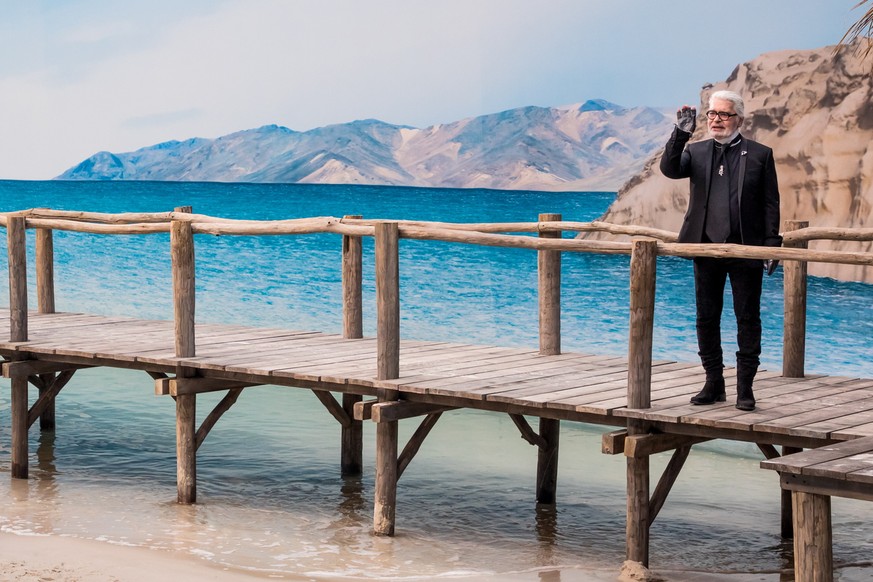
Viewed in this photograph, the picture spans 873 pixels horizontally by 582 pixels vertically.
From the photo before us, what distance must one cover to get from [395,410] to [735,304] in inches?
91.5

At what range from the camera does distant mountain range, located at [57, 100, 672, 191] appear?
4252 inches

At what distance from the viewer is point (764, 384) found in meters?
7.91

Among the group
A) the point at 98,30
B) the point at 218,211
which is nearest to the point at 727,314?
the point at 218,211

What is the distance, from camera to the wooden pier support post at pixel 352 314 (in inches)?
394

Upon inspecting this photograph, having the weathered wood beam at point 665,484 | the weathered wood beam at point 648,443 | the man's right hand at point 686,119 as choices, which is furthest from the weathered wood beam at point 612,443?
the man's right hand at point 686,119

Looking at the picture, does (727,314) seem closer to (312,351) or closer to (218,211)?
(312,351)

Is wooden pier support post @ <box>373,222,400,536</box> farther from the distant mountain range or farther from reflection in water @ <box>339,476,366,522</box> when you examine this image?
the distant mountain range

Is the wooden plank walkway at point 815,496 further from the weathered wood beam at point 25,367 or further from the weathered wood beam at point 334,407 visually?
the weathered wood beam at point 25,367


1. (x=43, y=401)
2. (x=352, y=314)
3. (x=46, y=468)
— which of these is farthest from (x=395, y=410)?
(x=46, y=468)

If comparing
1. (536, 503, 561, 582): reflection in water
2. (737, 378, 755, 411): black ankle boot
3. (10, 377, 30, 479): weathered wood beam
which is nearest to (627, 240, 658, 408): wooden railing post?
(737, 378, 755, 411): black ankle boot

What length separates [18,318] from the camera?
32.0 ft

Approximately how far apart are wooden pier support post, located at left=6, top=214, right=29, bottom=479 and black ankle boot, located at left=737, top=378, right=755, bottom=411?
5.51 metres

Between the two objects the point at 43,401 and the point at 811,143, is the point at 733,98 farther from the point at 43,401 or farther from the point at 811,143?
the point at 811,143

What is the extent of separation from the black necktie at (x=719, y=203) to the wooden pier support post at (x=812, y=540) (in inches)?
69.4
